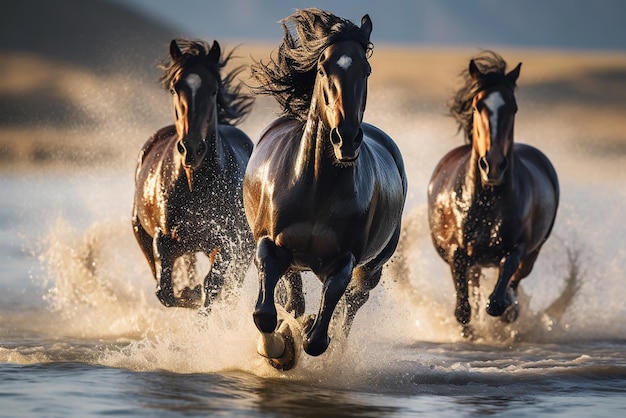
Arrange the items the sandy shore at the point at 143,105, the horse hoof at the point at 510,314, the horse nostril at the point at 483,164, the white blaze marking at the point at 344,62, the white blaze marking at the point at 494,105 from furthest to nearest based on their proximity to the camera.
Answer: the sandy shore at the point at 143,105 → the horse hoof at the point at 510,314 → the horse nostril at the point at 483,164 → the white blaze marking at the point at 494,105 → the white blaze marking at the point at 344,62

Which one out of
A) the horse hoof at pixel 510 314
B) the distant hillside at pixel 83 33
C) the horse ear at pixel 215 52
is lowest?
the horse hoof at pixel 510 314

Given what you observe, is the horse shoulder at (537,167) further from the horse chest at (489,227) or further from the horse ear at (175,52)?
the horse ear at (175,52)

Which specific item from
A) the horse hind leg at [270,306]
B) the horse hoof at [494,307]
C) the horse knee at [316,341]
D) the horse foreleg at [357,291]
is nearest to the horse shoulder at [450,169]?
the horse hoof at [494,307]

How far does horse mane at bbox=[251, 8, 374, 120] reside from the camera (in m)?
6.32

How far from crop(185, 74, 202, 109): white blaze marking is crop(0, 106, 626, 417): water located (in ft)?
4.06

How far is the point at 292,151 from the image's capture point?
21.7 feet

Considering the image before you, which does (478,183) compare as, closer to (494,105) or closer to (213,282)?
(494,105)

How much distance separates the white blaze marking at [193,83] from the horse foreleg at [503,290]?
8.59ft

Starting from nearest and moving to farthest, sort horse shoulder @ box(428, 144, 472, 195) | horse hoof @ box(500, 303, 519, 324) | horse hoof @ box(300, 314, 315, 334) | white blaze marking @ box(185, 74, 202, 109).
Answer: horse hoof @ box(300, 314, 315, 334) < white blaze marking @ box(185, 74, 202, 109) < horse shoulder @ box(428, 144, 472, 195) < horse hoof @ box(500, 303, 519, 324)

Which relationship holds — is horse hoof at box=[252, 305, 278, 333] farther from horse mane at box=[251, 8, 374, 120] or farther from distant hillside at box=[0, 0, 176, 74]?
distant hillside at box=[0, 0, 176, 74]

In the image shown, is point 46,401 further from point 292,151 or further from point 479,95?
point 479,95

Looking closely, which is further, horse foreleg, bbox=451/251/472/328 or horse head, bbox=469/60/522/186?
horse foreleg, bbox=451/251/472/328

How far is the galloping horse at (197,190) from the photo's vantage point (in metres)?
8.10

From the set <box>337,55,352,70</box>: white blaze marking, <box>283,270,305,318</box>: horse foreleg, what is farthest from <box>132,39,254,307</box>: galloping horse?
<box>337,55,352,70</box>: white blaze marking
